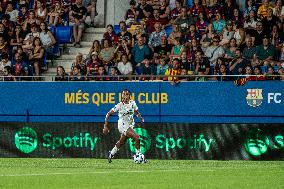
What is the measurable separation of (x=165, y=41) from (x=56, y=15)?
484cm

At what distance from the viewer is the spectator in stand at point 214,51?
28.0m

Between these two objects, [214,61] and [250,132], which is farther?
[214,61]

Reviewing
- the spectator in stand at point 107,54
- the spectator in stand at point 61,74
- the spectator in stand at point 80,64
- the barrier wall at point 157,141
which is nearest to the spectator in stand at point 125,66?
the spectator in stand at point 107,54

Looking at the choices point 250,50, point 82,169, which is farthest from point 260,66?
point 82,169

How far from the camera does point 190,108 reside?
27.5 metres

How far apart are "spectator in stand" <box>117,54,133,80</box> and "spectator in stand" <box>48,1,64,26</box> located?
162 inches

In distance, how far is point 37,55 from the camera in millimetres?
30656

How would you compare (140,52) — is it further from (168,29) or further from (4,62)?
(4,62)

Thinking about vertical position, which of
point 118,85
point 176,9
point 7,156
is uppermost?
point 176,9

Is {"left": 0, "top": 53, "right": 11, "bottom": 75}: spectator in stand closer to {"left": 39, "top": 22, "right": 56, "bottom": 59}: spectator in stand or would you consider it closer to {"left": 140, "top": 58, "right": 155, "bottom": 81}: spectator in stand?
{"left": 39, "top": 22, "right": 56, "bottom": 59}: spectator in stand

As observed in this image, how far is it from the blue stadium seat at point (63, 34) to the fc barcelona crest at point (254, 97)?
25.0 feet

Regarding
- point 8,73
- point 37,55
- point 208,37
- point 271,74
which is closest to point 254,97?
point 271,74

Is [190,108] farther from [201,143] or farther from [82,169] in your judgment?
[82,169]

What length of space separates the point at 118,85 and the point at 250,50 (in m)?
3.80
